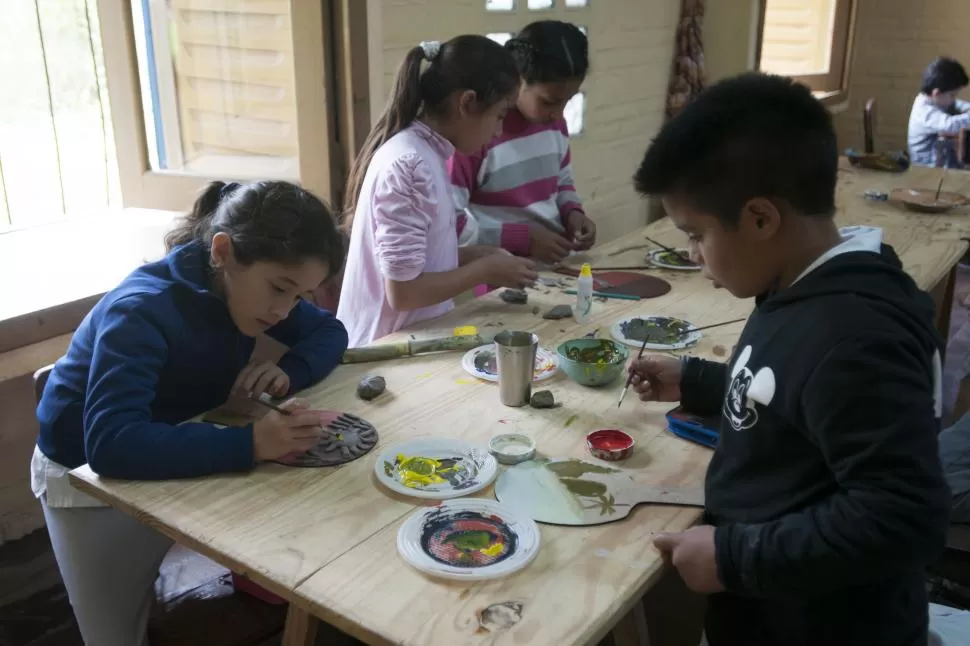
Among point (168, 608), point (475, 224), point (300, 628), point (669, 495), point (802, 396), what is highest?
point (802, 396)

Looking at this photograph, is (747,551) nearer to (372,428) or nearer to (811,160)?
(811,160)

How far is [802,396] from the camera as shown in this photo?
99 centimetres

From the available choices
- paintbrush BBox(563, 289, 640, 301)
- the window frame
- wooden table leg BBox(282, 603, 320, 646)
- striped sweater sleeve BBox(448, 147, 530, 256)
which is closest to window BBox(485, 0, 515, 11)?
striped sweater sleeve BBox(448, 147, 530, 256)

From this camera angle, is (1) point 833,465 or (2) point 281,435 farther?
(2) point 281,435

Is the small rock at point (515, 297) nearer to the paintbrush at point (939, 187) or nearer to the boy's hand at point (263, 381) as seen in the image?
the boy's hand at point (263, 381)

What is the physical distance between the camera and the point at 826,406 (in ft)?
3.09

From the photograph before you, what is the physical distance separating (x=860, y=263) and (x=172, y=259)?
43.8 inches

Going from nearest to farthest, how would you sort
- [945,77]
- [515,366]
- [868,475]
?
[868,475]
[515,366]
[945,77]

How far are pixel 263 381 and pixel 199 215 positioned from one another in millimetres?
348

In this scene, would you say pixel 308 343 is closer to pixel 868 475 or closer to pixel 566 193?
pixel 868 475

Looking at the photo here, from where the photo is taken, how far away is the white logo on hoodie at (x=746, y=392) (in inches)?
41.7

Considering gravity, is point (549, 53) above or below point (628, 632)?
above

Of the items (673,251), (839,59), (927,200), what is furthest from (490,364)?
(839,59)

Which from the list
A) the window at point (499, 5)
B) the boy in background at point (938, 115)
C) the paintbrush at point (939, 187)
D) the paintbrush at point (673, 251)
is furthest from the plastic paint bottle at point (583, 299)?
the boy in background at point (938, 115)
